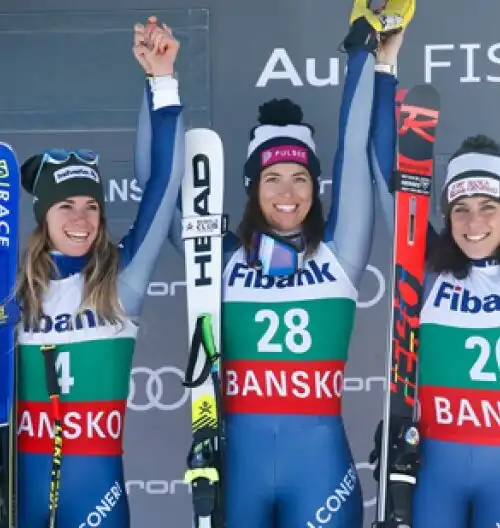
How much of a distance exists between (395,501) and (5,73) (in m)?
2.45

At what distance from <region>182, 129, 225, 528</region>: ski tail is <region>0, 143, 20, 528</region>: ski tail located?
1.88 ft

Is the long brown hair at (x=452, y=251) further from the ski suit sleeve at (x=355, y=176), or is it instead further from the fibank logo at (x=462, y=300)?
the ski suit sleeve at (x=355, y=176)

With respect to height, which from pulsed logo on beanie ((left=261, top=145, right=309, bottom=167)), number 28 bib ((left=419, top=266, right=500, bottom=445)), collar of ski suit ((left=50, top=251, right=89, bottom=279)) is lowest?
number 28 bib ((left=419, top=266, right=500, bottom=445))

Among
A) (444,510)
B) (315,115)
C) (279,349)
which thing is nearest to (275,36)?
(315,115)

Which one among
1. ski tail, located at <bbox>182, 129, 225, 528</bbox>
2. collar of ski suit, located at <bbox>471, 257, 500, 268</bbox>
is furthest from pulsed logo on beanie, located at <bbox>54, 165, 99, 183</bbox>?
collar of ski suit, located at <bbox>471, 257, 500, 268</bbox>

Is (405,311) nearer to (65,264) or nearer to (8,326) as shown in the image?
(65,264)

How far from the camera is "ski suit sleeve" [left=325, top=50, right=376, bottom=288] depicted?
309 cm

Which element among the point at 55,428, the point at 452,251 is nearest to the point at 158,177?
the point at 55,428

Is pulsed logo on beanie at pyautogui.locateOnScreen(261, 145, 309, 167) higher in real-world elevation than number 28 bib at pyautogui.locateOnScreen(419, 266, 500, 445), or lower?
higher

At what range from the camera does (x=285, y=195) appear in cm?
313

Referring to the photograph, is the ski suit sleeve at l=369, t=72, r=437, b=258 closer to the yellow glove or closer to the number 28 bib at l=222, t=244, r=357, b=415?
the yellow glove

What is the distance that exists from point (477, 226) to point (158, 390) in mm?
1643

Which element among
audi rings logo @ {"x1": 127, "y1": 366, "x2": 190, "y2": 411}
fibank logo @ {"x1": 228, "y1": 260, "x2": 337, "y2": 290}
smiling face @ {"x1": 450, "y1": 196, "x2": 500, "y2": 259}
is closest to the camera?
smiling face @ {"x1": 450, "y1": 196, "x2": 500, "y2": 259}

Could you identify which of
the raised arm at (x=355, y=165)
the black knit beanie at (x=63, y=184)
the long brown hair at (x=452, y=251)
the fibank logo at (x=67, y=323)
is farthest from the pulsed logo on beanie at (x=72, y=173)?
the long brown hair at (x=452, y=251)
